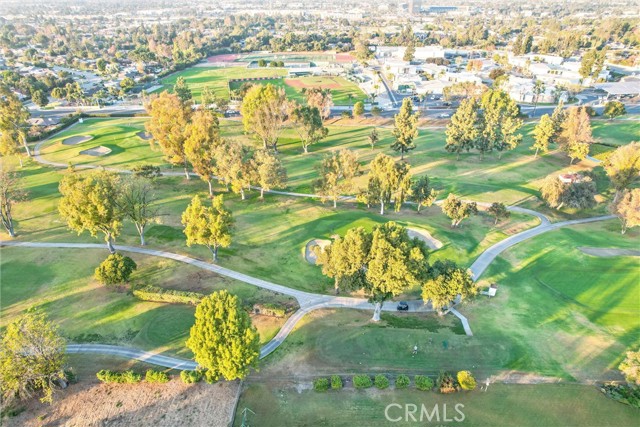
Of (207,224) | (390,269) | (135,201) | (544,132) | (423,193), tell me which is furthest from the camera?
(544,132)

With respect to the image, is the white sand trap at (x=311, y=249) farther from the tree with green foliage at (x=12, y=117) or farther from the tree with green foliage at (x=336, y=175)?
the tree with green foliage at (x=12, y=117)

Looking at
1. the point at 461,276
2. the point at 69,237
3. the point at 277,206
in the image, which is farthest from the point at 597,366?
the point at 69,237

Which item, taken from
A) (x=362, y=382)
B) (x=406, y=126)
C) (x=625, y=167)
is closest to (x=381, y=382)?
(x=362, y=382)

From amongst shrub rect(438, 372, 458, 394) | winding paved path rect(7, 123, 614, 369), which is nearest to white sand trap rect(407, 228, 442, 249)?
winding paved path rect(7, 123, 614, 369)

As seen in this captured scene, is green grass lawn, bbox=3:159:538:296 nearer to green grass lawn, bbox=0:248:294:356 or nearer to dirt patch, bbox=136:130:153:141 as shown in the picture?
green grass lawn, bbox=0:248:294:356

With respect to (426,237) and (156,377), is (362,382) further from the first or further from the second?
(426,237)

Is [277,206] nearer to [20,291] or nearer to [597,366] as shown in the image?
[20,291]
